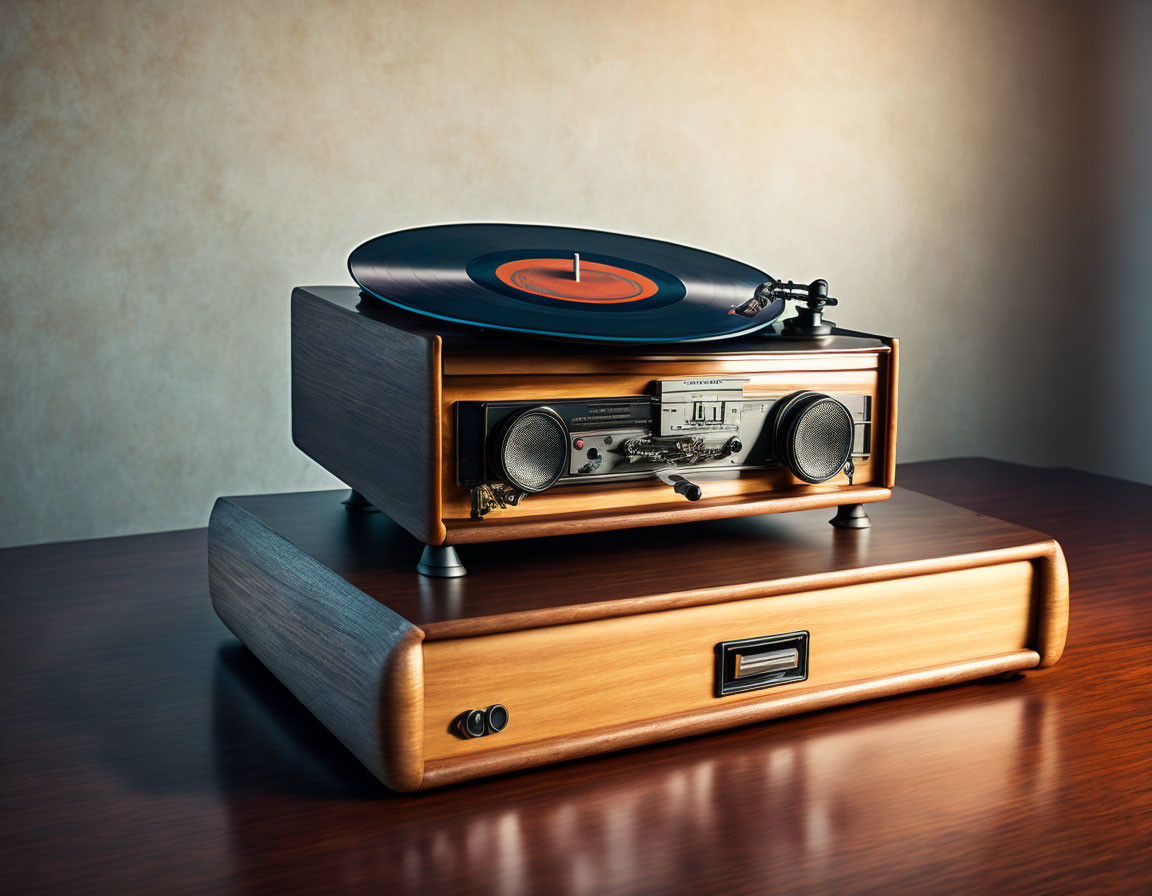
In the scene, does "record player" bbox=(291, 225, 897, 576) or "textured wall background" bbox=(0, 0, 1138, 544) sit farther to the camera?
"textured wall background" bbox=(0, 0, 1138, 544)

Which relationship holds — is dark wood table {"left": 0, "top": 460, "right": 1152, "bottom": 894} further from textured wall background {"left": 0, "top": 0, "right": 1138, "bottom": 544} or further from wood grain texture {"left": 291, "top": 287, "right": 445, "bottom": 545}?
textured wall background {"left": 0, "top": 0, "right": 1138, "bottom": 544}

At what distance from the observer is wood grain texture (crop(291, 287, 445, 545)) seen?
32.6 inches

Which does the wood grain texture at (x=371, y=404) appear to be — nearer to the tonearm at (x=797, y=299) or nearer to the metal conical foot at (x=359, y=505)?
the metal conical foot at (x=359, y=505)

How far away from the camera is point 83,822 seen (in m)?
0.71

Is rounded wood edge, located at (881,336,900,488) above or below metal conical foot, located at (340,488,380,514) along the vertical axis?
above

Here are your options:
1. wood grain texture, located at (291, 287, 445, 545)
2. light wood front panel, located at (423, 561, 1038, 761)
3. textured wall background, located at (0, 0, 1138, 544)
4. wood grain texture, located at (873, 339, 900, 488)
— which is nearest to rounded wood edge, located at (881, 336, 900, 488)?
wood grain texture, located at (873, 339, 900, 488)

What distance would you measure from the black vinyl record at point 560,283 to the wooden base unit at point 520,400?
0.02m

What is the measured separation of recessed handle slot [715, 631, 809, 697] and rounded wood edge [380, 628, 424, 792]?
0.25m

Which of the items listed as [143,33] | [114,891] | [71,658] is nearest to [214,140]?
[143,33]

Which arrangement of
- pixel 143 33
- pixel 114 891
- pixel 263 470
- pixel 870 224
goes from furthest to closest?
pixel 870 224
pixel 263 470
pixel 143 33
pixel 114 891

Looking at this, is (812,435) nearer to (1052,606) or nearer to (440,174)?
(1052,606)

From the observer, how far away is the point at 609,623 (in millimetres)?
825

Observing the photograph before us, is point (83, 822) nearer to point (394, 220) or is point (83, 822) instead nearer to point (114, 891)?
point (114, 891)

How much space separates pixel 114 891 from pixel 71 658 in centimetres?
44
